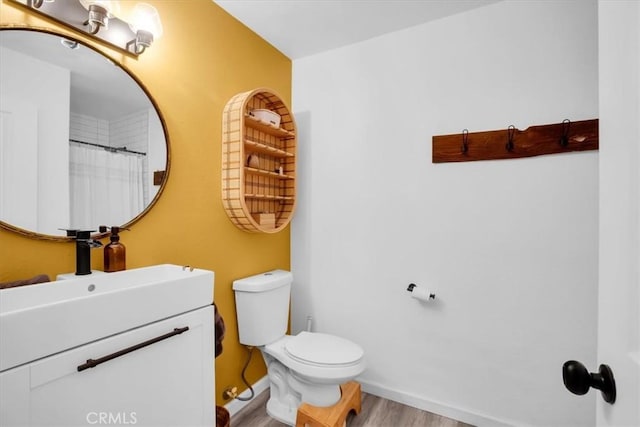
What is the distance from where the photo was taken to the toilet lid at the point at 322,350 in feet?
5.58

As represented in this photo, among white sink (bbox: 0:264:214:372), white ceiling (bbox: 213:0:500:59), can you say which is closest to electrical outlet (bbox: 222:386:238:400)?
white sink (bbox: 0:264:214:372)

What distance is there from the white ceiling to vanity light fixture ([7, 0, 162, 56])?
23.6 inches

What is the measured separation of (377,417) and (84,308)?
5.72ft

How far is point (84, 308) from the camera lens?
0.91 meters

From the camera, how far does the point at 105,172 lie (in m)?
1.38

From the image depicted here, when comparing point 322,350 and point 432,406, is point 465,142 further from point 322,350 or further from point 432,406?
point 432,406

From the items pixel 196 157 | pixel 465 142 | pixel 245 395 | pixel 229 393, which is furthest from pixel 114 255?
pixel 465 142

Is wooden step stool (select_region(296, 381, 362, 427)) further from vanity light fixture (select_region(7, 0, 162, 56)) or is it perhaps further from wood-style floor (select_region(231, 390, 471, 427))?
vanity light fixture (select_region(7, 0, 162, 56))

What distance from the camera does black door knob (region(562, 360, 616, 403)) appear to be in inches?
22.6

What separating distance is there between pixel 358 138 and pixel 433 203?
681 millimetres

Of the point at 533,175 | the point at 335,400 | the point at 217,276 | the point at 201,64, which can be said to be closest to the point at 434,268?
the point at 533,175

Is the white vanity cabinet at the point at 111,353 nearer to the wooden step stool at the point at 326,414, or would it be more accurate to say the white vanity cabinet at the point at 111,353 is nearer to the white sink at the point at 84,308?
the white sink at the point at 84,308

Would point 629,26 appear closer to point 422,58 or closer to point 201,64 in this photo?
point 422,58

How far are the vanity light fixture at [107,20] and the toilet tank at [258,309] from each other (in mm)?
1326
